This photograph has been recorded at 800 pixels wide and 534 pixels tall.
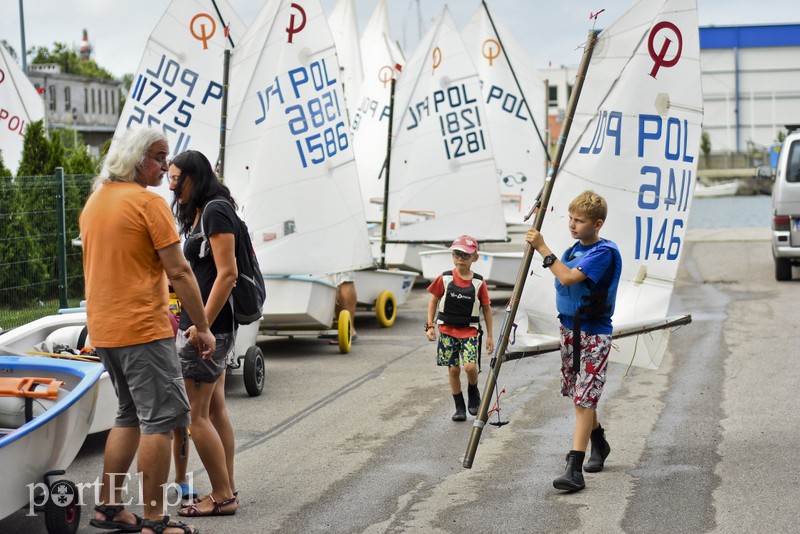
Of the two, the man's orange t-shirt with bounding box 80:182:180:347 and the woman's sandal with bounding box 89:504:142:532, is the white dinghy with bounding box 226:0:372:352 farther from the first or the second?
the man's orange t-shirt with bounding box 80:182:180:347

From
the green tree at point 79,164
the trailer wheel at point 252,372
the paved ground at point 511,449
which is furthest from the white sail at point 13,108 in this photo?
the trailer wheel at point 252,372

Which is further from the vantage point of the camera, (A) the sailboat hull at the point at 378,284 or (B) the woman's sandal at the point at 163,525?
(A) the sailboat hull at the point at 378,284

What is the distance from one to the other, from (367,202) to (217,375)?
1288cm

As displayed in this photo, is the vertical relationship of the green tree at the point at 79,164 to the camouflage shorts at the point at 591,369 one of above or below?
above

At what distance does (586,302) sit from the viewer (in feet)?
19.3

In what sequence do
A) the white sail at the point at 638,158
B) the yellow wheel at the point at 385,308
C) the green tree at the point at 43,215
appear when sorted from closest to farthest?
the white sail at the point at 638,158 < the green tree at the point at 43,215 < the yellow wheel at the point at 385,308

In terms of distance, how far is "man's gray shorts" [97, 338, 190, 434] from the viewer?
15.9ft

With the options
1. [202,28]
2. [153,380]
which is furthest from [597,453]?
[202,28]

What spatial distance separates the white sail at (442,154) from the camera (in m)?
15.6

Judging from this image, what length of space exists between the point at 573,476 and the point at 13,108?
1380 cm

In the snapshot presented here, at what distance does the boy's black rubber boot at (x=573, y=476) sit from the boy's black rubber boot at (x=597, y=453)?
420 mm

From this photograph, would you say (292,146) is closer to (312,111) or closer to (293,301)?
(312,111)

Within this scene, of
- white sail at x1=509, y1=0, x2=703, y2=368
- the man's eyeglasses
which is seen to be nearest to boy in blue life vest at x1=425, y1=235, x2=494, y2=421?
white sail at x1=509, y1=0, x2=703, y2=368

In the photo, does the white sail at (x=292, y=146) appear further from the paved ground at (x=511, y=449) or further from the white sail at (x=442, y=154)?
the white sail at (x=442, y=154)
